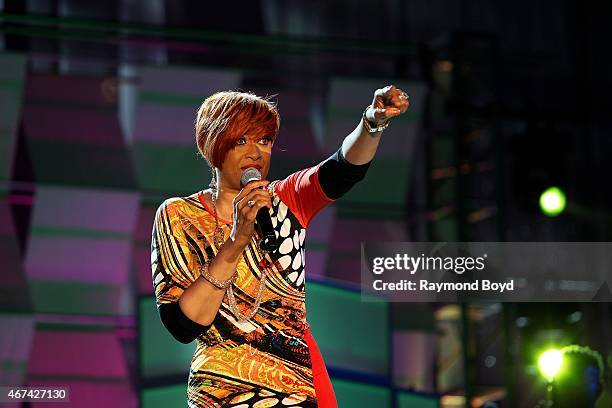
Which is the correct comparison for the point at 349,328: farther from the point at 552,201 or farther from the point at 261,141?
the point at 261,141

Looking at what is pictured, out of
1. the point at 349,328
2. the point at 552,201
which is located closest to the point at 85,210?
the point at 349,328

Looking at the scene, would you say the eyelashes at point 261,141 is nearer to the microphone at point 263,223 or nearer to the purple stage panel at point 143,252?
the microphone at point 263,223

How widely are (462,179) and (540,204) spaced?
554mm

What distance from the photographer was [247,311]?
5.70ft

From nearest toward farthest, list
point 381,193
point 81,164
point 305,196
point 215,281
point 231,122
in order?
point 215,281
point 231,122
point 305,196
point 81,164
point 381,193

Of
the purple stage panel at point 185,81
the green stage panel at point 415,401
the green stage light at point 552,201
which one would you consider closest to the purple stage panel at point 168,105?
the purple stage panel at point 185,81

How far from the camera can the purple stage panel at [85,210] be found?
17.3ft

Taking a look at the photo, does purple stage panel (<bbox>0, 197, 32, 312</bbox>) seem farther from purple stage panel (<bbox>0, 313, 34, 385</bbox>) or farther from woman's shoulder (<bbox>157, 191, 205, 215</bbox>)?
woman's shoulder (<bbox>157, 191, 205, 215</bbox>)

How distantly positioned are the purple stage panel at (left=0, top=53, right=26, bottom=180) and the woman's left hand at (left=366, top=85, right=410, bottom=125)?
391cm

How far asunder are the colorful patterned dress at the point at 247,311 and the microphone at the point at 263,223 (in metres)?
0.08

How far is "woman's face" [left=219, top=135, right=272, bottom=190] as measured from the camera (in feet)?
5.76

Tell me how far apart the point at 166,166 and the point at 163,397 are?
131cm

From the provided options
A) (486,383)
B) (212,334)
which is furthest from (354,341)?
(212,334)

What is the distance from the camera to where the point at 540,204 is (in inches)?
230
